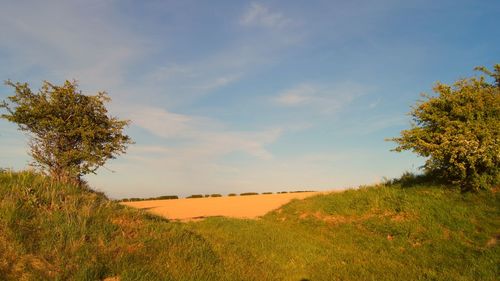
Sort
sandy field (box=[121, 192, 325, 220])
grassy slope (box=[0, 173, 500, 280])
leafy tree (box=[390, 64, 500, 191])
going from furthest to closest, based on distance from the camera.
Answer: sandy field (box=[121, 192, 325, 220])
leafy tree (box=[390, 64, 500, 191])
grassy slope (box=[0, 173, 500, 280])

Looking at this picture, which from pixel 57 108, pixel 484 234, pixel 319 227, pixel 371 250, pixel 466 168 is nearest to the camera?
pixel 484 234

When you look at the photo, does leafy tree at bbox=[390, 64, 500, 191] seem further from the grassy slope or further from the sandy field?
the sandy field

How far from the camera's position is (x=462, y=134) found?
16.6 meters

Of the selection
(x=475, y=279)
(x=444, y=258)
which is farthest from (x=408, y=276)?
(x=444, y=258)

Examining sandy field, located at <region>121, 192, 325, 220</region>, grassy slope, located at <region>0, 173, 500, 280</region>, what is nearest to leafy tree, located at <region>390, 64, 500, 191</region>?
grassy slope, located at <region>0, 173, 500, 280</region>

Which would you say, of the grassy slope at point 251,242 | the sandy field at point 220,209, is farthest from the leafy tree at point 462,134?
the sandy field at point 220,209

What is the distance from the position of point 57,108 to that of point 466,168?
2594 centimetres

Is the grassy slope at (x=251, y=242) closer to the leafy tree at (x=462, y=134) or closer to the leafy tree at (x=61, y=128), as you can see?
the leafy tree at (x=462, y=134)

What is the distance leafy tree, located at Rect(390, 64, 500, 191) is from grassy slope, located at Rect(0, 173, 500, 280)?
48.3 inches

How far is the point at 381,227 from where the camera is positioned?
15672 mm

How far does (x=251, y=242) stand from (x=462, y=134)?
11314 mm

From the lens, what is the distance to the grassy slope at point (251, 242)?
7.12 metres

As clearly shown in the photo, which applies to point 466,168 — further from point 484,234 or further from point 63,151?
point 63,151

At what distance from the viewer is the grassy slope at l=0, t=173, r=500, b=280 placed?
7.12 metres
